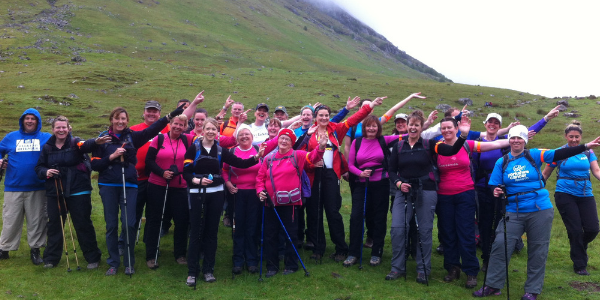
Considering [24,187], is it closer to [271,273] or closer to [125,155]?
[125,155]

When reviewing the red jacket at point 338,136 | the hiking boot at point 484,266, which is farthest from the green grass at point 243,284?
the red jacket at point 338,136

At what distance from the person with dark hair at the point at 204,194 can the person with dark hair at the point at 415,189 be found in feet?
12.2

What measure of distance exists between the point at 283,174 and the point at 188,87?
48151mm

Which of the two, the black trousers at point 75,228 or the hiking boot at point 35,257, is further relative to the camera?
the hiking boot at point 35,257

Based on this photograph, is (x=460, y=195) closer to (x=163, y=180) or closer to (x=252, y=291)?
(x=252, y=291)

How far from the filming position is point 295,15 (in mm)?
189500

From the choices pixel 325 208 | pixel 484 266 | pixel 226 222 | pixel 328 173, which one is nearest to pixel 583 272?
pixel 484 266

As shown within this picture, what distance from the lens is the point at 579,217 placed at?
9.41m

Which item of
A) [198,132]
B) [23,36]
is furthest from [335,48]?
[198,132]

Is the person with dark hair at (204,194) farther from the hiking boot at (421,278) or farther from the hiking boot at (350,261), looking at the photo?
the hiking boot at (421,278)

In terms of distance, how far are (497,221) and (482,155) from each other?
164 centimetres

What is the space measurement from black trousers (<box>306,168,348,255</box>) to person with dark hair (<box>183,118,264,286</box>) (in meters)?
2.25

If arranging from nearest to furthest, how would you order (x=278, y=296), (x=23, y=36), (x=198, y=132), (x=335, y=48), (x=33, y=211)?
1. (x=278, y=296)
2. (x=33, y=211)
3. (x=198, y=132)
4. (x=23, y=36)
5. (x=335, y=48)

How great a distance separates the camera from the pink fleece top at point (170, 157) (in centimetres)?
907
